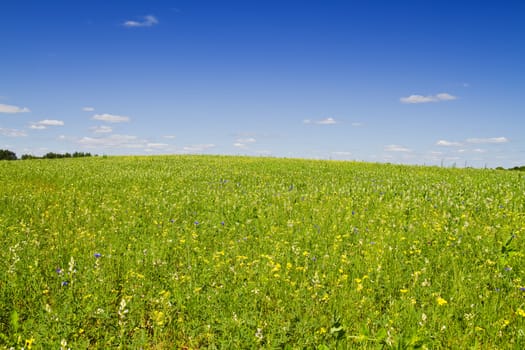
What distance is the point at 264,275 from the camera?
5758mm

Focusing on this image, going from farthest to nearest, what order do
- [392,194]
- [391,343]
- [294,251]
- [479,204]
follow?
[392,194] < [479,204] < [294,251] < [391,343]

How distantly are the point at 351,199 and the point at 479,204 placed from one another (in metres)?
3.60

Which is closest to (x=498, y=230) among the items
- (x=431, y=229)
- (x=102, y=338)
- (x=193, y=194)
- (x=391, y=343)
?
(x=431, y=229)

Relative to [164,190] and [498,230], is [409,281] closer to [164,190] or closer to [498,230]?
[498,230]

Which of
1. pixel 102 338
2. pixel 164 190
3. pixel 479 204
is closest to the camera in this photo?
pixel 102 338

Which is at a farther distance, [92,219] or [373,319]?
[92,219]

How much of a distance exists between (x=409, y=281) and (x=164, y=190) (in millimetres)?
10466

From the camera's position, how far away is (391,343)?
12.8ft

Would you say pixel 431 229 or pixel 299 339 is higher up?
pixel 431 229

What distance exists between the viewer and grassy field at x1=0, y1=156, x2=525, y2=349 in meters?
4.33

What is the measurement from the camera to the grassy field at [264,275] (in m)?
4.33

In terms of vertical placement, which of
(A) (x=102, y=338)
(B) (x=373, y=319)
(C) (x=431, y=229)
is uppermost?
(C) (x=431, y=229)

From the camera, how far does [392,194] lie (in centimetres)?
1278

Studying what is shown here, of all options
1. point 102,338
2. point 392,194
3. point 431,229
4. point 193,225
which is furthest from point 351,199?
point 102,338
